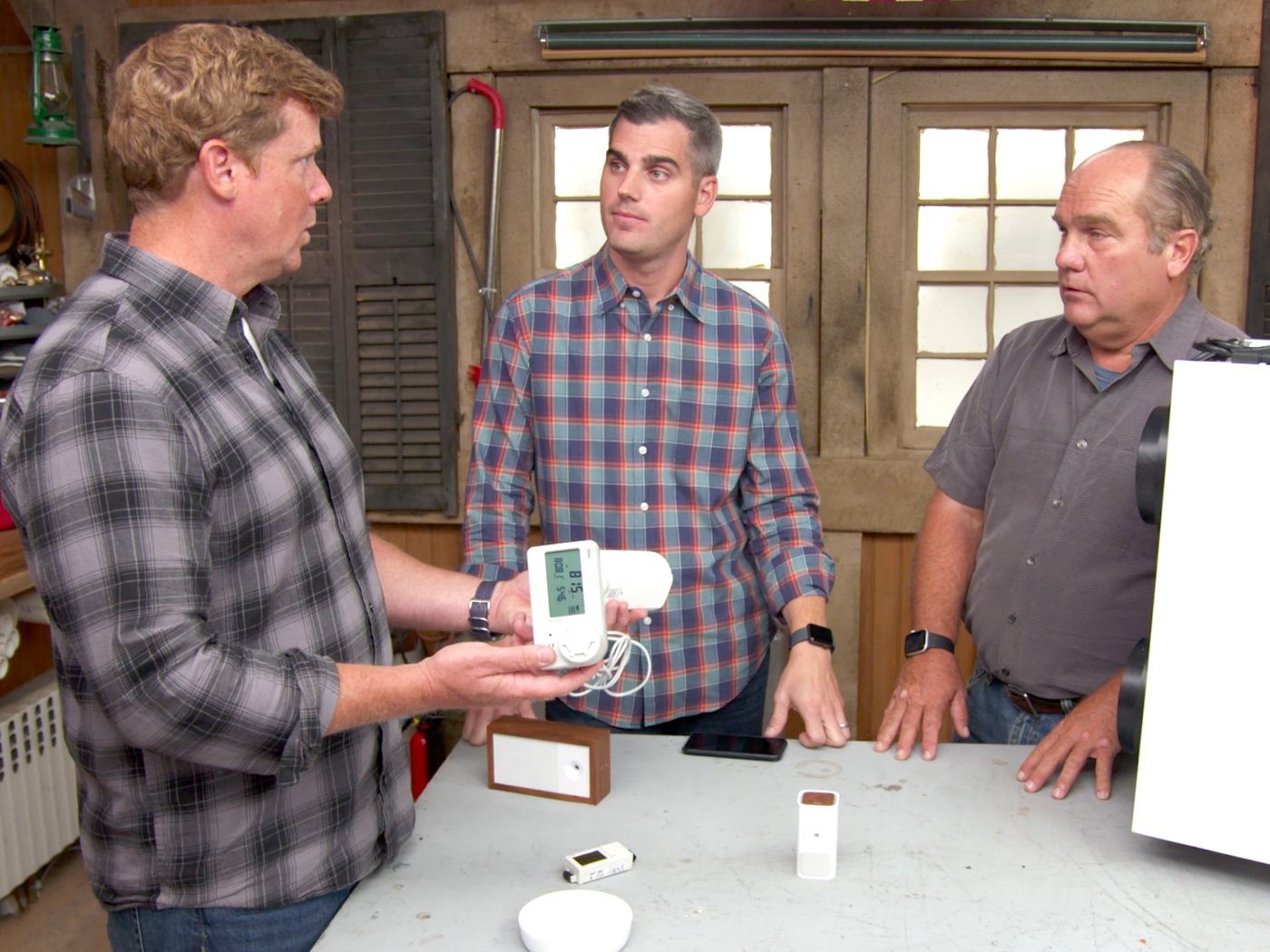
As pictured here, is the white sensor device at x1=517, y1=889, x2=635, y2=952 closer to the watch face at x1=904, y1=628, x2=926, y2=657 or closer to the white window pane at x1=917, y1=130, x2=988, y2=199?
the watch face at x1=904, y1=628, x2=926, y2=657

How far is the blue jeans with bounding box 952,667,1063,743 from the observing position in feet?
6.11

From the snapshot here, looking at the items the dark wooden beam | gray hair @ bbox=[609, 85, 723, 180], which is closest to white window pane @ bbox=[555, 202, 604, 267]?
gray hair @ bbox=[609, 85, 723, 180]

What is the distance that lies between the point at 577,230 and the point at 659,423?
5.04 feet

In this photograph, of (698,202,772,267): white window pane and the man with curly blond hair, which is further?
(698,202,772,267): white window pane

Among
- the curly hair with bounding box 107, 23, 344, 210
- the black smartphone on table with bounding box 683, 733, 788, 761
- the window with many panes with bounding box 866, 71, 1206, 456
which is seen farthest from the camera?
the window with many panes with bounding box 866, 71, 1206, 456

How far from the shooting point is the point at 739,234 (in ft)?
11.1

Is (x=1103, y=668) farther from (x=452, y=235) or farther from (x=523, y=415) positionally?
(x=452, y=235)

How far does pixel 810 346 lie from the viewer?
3318mm

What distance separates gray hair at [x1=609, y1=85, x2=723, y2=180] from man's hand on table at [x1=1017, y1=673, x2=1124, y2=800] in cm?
113

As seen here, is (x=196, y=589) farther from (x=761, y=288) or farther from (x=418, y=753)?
(x=761, y=288)

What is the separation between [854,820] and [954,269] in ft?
7.30

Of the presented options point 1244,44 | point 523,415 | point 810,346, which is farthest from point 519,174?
point 1244,44

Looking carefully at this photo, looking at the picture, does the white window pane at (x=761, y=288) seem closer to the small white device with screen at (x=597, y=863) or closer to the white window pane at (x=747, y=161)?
the white window pane at (x=747, y=161)

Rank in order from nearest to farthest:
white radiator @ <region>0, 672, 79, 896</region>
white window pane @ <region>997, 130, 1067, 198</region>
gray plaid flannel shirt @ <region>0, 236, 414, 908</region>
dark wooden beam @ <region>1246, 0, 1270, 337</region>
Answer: gray plaid flannel shirt @ <region>0, 236, 414, 908</region> < white radiator @ <region>0, 672, 79, 896</region> < dark wooden beam @ <region>1246, 0, 1270, 337</region> < white window pane @ <region>997, 130, 1067, 198</region>
